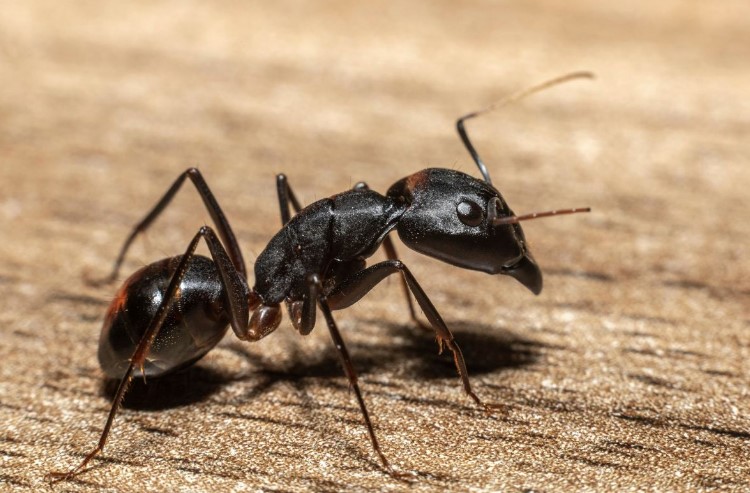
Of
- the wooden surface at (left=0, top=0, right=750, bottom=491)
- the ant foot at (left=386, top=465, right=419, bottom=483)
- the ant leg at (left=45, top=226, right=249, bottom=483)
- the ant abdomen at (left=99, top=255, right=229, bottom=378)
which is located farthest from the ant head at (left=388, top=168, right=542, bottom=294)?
the ant foot at (left=386, top=465, right=419, bottom=483)

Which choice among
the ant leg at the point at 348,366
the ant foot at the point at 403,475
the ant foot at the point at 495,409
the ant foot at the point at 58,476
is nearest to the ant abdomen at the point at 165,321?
the ant leg at the point at 348,366

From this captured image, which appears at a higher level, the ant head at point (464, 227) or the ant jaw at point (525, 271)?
the ant head at point (464, 227)

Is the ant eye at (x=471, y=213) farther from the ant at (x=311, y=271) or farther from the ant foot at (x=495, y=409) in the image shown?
the ant foot at (x=495, y=409)

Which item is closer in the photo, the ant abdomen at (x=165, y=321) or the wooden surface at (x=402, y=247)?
the wooden surface at (x=402, y=247)

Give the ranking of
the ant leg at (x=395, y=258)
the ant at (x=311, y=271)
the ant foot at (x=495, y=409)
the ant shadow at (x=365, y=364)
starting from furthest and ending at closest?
the ant leg at (x=395, y=258) < the ant shadow at (x=365, y=364) < the ant at (x=311, y=271) < the ant foot at (x=495, y=409)

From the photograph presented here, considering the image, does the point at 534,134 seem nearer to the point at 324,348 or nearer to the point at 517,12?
the point at 517,12

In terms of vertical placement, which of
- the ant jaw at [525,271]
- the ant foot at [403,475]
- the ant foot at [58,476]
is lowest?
the ant foot at [58,476]
